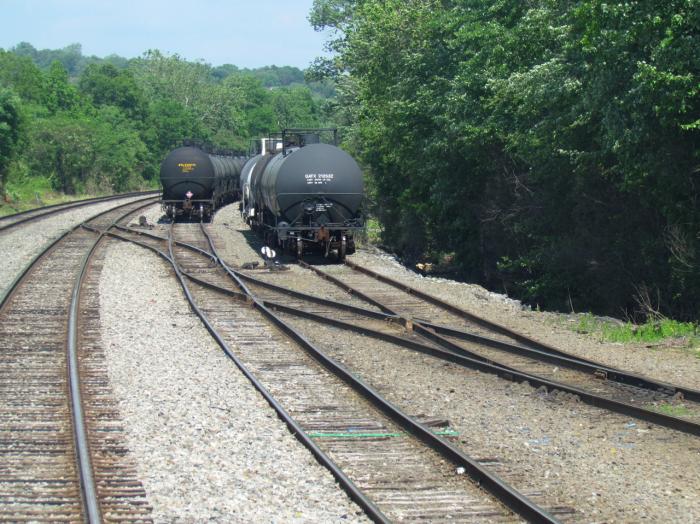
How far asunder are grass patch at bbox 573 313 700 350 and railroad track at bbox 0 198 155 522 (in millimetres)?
8427

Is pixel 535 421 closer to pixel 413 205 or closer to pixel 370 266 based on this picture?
pixel 370 266

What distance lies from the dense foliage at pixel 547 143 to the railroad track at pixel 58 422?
10.4 metres

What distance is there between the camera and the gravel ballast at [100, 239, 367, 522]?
23.9 ft

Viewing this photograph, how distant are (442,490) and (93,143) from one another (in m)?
69.0

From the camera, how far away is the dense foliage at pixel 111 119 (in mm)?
66438

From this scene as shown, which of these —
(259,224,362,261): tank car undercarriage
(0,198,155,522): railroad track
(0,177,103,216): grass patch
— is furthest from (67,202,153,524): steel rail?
(0,177,103,216): grass patch

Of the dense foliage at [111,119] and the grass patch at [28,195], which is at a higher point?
the dense foliage at [111,119]

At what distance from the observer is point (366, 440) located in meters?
9.15

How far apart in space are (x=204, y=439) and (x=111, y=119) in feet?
290

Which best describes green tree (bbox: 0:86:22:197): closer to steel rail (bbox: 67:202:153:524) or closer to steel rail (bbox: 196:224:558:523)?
steel rail (bbox: 67:202:153:524)

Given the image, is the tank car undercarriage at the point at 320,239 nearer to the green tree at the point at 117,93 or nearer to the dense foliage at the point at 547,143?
the dense foliage at the point at 547,143

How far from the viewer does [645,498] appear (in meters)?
7.54

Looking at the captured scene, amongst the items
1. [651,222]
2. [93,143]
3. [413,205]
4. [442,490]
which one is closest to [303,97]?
[93,143]

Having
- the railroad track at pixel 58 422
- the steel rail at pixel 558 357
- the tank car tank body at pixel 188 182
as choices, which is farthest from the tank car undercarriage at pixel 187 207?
the steel rail at pixel 558 357
